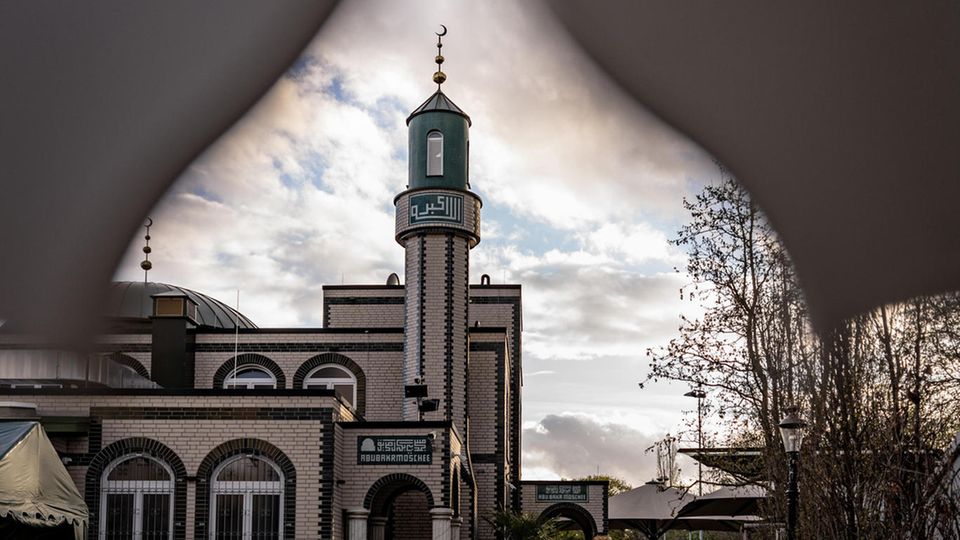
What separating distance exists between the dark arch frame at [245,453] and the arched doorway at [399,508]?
208cm

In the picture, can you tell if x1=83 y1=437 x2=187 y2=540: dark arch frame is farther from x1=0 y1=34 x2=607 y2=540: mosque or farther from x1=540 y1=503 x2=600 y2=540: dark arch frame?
x1=540 y1=503 x2=600 y2=540: dark arch frame

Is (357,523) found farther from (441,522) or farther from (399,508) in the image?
(399,508)

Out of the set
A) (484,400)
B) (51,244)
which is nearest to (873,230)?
(51,244)

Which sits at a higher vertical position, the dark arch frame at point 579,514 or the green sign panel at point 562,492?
the green sign panel at point 562,492

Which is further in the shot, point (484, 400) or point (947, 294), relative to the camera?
point (484, 400)

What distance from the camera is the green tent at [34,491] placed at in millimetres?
17422

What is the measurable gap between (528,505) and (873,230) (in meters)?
39.6

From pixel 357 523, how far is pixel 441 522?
194 cm

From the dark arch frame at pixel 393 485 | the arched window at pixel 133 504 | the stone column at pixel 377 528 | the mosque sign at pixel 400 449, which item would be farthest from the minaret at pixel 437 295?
the arched window at pixel 133 504

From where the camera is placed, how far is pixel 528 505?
41.0 metres

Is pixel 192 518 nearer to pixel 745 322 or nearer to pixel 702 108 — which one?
pixel 745 322

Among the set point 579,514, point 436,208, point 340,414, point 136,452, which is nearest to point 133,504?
point 136,452

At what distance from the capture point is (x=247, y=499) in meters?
25.0

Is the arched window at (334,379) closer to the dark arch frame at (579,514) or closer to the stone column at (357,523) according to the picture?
the dark arch frame at (579,514)
